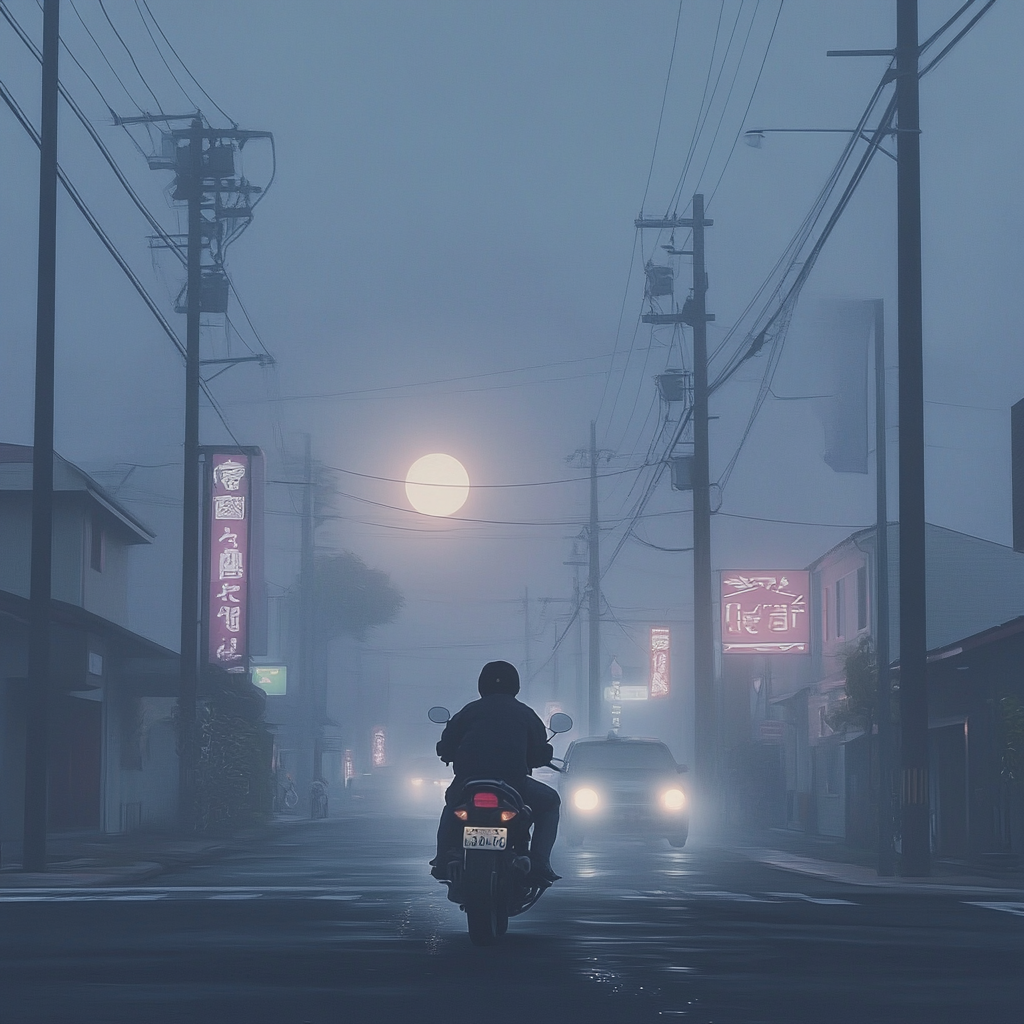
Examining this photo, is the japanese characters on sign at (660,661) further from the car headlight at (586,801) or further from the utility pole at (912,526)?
the utility pole at (912,526)

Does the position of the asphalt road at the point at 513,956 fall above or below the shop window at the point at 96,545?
below

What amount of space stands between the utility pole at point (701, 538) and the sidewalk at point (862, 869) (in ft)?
11.5

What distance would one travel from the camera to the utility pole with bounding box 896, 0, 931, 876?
22219 mm

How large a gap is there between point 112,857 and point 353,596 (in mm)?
91980

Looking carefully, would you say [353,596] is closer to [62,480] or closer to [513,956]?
[62,480]

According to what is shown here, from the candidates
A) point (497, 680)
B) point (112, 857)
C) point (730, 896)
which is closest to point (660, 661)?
point (112, 857)

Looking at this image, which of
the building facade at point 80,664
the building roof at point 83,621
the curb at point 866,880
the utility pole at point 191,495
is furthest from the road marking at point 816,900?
the utility pole at point 191,495

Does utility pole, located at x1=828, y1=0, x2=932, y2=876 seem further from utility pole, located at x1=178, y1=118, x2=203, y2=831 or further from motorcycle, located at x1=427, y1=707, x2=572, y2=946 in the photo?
utility pole, located at x1=178, y1=118, x2=203, y2=831

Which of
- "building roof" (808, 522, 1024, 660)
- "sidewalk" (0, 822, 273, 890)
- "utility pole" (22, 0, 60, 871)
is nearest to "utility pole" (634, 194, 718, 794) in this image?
"building roof" (808, 522, 1024, 660)

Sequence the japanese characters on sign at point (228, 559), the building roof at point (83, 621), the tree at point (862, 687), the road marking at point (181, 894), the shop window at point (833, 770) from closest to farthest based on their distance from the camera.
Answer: the road marking at point (181, 894), the building roof at point (83, 621), the tree at point (862, 687), the japanese characters on sign at point (228, 559), the shop window at point (833, 770)

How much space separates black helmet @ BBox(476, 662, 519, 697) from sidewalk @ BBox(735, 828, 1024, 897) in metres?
7.71

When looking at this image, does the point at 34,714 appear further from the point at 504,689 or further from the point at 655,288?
the point at 655,288

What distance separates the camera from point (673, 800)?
31266 millimetres

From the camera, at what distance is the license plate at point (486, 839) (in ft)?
37.9
